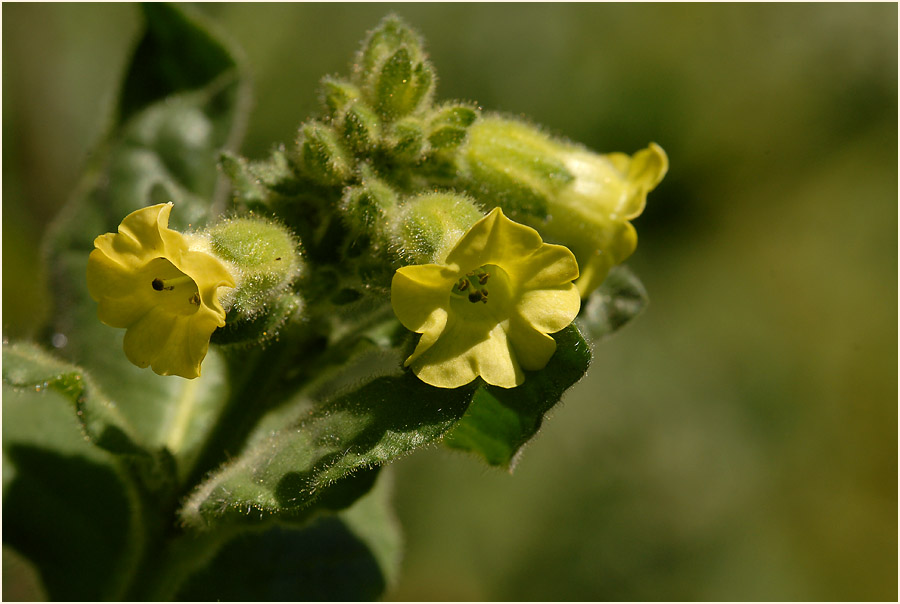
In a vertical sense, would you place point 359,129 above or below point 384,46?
below

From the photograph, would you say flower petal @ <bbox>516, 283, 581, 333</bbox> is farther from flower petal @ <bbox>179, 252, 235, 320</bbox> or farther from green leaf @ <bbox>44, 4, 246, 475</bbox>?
green leaf @ <bbox>44, 4, 246, 475</bbox>

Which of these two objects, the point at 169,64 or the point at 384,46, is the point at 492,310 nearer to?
the point at 384,46

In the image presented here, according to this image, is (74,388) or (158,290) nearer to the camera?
(158,290)

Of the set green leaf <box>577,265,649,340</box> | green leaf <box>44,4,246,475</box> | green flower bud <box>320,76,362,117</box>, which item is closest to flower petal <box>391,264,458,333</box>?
green flower bud <box>320,76,362,117</box>

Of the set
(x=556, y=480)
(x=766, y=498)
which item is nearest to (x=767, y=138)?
(x=766, y=498)

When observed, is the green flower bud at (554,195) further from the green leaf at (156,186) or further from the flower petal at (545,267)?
the green leaf at (156,186)

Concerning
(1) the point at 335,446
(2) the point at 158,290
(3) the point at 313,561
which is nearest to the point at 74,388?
(2) the point at 158,290
